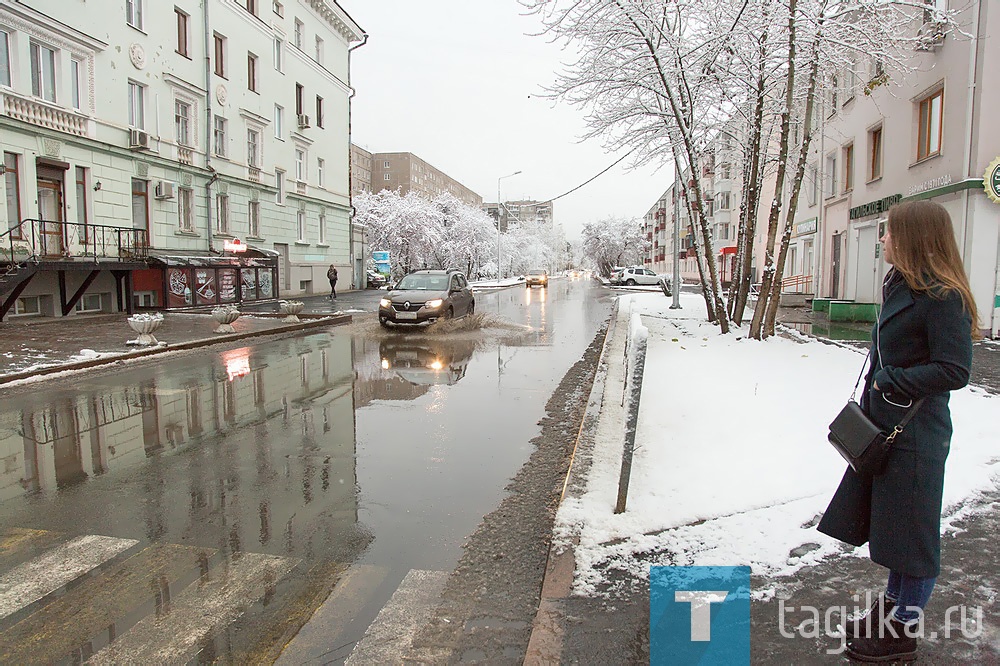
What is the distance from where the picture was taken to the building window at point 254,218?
96.2 feet

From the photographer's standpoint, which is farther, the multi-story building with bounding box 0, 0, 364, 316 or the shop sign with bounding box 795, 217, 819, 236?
the shop sign with bounding box 795, 217, 819, 236

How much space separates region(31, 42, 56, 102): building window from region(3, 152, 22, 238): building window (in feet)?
7.21

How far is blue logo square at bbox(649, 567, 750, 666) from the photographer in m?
2.63

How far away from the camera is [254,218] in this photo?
29672mm

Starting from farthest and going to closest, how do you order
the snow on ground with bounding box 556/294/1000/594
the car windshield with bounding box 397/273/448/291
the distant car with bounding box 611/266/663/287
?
the distant car with bounding box 611/266/663/287 → the car windshield with bounding box 397/273/448/291 → the snow on ground with bounding box 556/294/1000/594

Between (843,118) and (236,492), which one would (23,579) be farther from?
(843,118)

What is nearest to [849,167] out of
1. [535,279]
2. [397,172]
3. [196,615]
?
[196,615]

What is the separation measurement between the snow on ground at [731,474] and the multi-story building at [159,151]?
1677 cm

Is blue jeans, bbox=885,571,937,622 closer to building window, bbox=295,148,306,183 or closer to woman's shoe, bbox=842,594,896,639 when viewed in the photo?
woman's shoe, bbox=842,594,896,639

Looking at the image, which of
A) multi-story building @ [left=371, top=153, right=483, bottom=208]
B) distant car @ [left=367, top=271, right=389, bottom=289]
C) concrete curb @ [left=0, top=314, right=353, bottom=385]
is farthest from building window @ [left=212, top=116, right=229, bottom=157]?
multi-story building @ [left=371, top=153, right=483, bottom=208]

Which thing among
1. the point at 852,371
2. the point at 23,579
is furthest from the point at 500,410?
the point at 23,579

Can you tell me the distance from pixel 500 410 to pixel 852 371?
4.47 meters

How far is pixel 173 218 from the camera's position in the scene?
23641mm

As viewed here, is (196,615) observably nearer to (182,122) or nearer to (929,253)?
(929,253)
